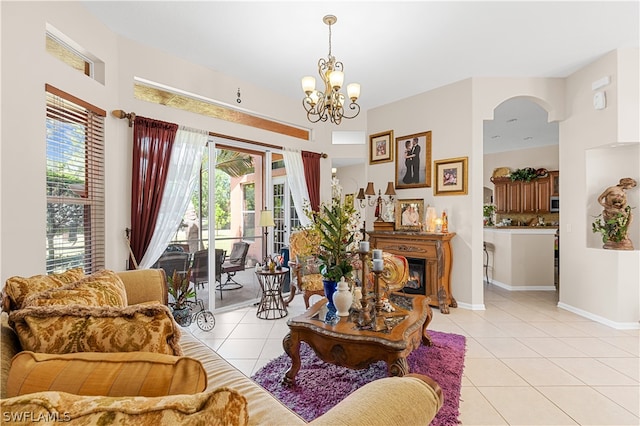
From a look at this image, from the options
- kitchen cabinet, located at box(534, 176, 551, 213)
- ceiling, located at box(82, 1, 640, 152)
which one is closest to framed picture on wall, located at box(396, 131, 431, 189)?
ceiling, located at box(82, 1, 640, 152)

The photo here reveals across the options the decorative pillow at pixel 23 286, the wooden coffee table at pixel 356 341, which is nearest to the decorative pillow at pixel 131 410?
the decorative pillow at pixel 23 286

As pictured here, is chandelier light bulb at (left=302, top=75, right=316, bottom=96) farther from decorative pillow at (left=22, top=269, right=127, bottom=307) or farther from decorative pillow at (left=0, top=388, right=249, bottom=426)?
decorative pillow at (left=0, top=388, right=249, bottom=426)

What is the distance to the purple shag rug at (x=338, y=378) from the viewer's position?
200 cm

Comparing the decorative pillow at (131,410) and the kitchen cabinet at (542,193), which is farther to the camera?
the kitchen cabinet at (542,193)

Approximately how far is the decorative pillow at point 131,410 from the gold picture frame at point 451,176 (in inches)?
169

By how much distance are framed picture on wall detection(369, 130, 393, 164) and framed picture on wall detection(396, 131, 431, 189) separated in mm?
152

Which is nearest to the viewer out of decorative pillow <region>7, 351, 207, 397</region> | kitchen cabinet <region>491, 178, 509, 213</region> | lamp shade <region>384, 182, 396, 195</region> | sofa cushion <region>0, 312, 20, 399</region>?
decorative pillow <region>7, 351, 207, 397</region>

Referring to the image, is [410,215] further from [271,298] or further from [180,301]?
[180,301]

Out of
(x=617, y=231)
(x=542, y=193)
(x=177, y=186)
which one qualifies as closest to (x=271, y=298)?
(x=177, y=186)

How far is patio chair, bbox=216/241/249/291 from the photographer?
165 inches

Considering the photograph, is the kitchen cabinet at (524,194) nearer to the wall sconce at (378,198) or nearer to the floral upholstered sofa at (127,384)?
the wall sconce at (378,198)

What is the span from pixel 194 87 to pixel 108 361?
3673mm

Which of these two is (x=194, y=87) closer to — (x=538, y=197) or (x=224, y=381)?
(x=224, y=381)

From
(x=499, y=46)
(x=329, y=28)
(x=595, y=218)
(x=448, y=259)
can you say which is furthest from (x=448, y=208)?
(x=329, y=28)
